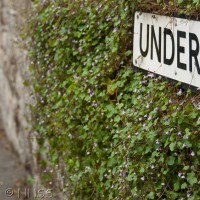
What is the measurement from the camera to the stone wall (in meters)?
6.11

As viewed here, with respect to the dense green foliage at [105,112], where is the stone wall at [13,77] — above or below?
below

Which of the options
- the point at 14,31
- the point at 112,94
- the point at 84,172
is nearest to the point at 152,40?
the point at 112,94

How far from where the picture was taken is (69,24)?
432cm

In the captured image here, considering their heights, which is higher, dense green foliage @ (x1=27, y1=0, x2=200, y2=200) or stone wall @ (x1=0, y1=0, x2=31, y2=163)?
dense green foliage @ (x1=27, y1=0, x2=200, y2=200)

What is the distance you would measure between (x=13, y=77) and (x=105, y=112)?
3.30 m

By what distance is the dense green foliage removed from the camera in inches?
119

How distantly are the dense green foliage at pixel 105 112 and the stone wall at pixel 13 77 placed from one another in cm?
99

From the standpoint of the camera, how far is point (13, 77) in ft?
22.5

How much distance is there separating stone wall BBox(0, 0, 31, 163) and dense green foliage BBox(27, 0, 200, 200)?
0.99m

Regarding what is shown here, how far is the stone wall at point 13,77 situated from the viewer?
20.0 feet

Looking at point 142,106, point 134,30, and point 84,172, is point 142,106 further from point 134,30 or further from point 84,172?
point 84,172

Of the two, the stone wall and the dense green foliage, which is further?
the stone wall

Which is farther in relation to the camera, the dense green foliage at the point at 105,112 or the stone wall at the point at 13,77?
the stone wall at the point at 13,77

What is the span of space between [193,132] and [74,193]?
4.58 feet
